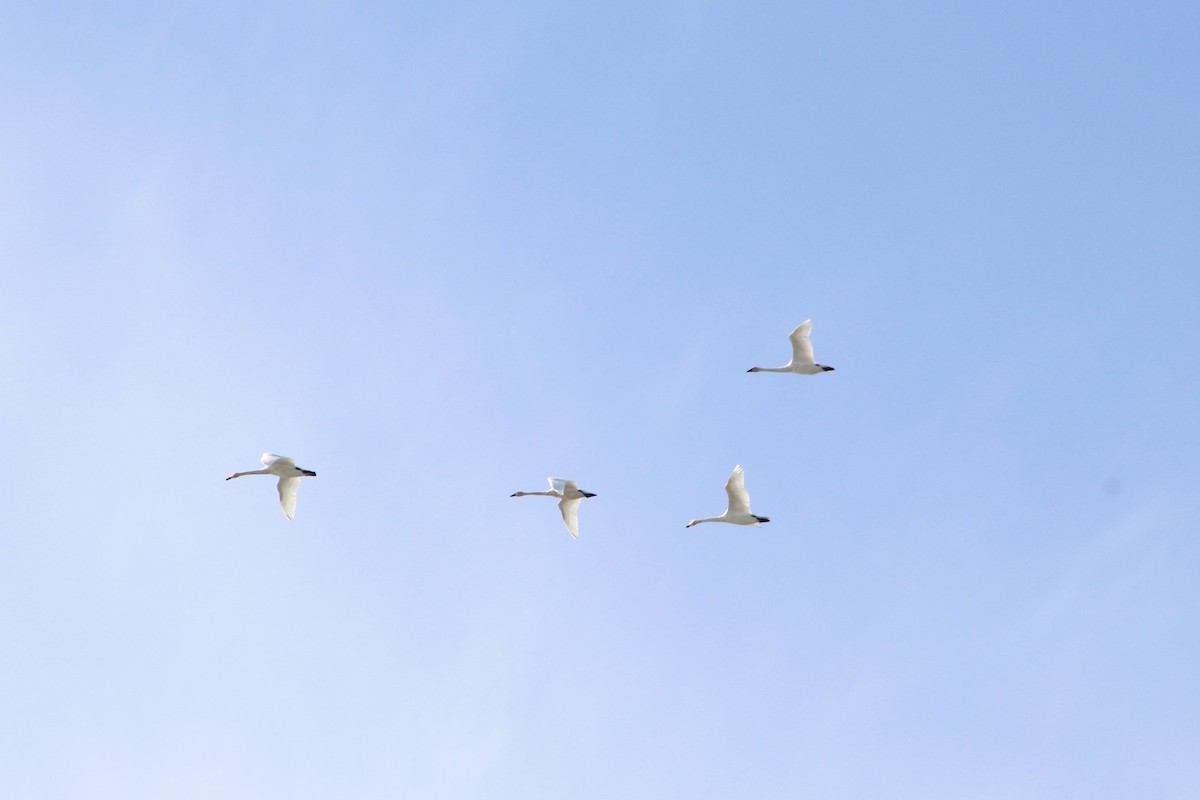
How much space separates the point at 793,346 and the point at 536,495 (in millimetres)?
14690

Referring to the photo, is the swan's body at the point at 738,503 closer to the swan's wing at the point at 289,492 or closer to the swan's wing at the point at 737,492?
the swan's wing at the point at 737,492

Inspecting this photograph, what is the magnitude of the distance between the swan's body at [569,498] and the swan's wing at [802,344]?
10424 mm

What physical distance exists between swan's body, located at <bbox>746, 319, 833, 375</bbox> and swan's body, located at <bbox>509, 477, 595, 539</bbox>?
1017 centimetres

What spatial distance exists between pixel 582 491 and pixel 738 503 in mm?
6670

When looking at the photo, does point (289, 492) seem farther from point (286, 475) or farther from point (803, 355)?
point (803, 355)

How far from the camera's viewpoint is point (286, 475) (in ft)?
213

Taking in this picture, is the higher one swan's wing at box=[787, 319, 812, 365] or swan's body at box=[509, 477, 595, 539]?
swan's wing at box=[787, 319, 812, 365]

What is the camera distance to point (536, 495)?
7331 cm

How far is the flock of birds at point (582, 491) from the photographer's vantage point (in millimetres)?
64875

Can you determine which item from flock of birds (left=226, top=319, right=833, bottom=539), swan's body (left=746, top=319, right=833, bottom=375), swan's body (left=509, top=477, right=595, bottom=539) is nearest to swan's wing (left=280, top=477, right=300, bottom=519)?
flock of birds (left=226, top=319, right=833, bottom=539)

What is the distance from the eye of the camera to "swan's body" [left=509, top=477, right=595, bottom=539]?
67.6 metres

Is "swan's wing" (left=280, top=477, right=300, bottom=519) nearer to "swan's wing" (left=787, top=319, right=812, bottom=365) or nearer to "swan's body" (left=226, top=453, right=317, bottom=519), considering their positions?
"swan's body" (left=226, top=453, right=317, bottom=519)

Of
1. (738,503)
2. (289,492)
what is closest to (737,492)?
(738,503)

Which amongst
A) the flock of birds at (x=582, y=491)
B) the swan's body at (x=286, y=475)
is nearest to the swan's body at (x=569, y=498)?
the flock of birds at (x=582, y=491)
